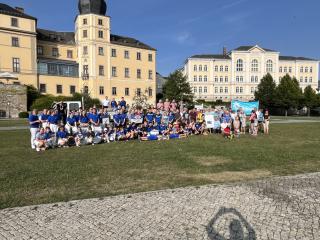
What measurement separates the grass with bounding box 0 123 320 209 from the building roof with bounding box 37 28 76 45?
2300 inches

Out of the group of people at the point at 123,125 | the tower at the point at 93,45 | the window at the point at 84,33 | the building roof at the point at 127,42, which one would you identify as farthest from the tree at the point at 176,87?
the group of people at the point at 123,125

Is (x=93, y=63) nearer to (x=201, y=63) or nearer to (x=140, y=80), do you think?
(x=140, y=80)

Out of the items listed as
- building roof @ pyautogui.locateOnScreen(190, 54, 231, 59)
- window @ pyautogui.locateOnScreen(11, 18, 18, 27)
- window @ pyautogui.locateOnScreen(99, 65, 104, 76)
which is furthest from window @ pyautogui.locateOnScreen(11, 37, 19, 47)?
building roof @ pyautogui.locateOnScreen(190, 54, 231, 59)

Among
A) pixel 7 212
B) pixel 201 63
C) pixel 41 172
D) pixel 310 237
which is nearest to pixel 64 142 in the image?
pixel 41 172

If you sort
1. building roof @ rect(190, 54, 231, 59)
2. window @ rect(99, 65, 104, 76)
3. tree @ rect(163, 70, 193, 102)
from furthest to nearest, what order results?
1. building roof @ rect(190, 54, 231, 59)
2. window @ rect(99, 65, 104, 76)
3. tree @ rect(163, 70, 193, 102)

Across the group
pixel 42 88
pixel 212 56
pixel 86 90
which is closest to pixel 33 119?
pixel 42 88

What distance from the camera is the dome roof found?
67062 mm

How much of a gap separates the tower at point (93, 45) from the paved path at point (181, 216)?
201 ft

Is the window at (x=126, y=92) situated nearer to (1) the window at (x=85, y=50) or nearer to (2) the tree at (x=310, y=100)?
(1) the window at (x=85, y=50)

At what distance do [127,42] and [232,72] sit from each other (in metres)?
44.5

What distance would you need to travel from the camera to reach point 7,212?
5543mm

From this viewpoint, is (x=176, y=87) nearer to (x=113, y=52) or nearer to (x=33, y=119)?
(x=113, y=52)

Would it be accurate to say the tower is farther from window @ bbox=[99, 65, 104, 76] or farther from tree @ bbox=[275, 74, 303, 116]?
tree @ bbox=[275, 74, 303, 116]

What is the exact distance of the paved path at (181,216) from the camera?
4.67 meters
